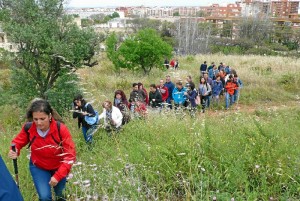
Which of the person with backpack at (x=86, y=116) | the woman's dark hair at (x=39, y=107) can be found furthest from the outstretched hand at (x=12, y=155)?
the person with backpack at (x=86, y=116)

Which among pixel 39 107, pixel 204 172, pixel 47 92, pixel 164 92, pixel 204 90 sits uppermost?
pixel 39 107

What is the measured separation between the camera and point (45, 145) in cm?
286

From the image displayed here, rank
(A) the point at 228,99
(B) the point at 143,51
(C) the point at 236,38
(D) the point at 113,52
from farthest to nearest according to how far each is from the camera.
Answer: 1. (C) the point at 236,38
2. (D) the point at 113,52
3. (B) the point at 143,51
4. (A) the point at 228,99

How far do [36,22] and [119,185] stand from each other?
9464mm

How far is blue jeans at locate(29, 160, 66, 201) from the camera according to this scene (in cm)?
281

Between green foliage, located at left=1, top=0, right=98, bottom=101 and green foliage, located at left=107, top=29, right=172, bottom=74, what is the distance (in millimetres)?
6140

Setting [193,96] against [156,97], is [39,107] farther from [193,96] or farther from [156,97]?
[193,96]

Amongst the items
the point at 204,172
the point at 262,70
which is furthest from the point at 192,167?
the point at 262,70

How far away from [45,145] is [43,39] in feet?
28.1

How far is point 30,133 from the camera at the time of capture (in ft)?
9.60

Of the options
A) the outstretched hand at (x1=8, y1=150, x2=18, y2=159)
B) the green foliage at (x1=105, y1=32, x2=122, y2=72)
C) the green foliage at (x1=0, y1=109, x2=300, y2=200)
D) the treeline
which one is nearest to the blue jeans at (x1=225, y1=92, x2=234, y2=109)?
the green foliage at (x1=0, y1=109, x2=300, y2=200)

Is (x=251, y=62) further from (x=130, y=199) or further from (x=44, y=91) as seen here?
(x=130, y=199)

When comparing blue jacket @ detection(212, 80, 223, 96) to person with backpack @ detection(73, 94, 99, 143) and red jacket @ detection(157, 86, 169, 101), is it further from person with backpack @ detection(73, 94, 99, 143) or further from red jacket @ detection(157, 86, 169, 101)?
person with backpack @ detection(73, 94, 99, 143)

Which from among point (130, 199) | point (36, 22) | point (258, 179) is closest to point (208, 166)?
point (258, 179)
